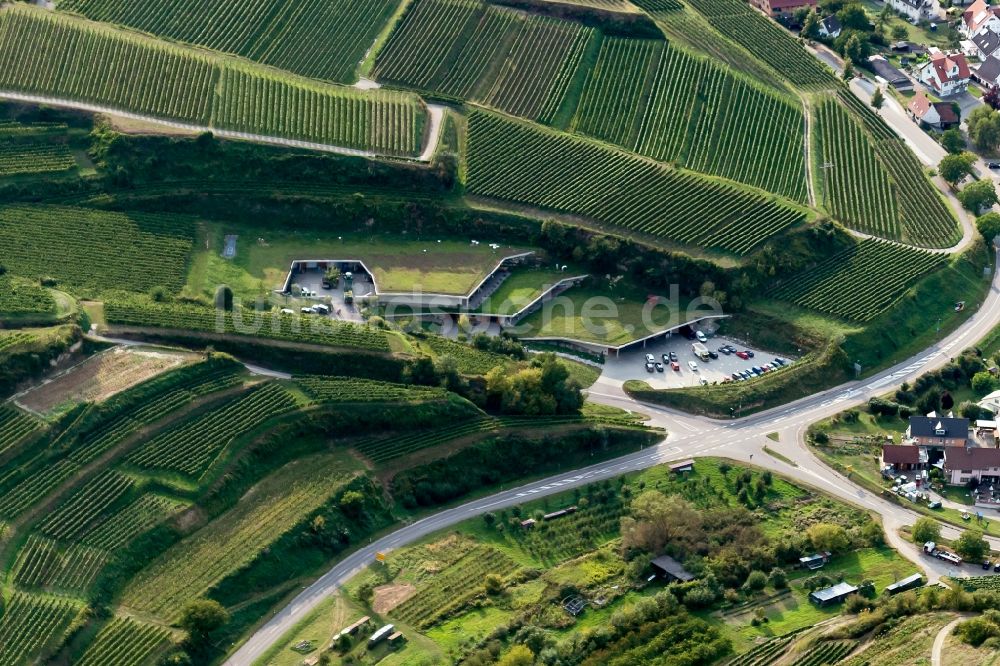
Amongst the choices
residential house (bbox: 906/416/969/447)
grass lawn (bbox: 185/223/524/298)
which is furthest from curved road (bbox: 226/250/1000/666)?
grass lawn (bbox: 185/223/524/298)

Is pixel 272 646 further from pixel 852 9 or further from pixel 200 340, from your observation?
pixel 852 9

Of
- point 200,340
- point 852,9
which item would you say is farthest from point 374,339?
point 852,9

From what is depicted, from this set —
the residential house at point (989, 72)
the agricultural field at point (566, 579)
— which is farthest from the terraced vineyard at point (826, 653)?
the residential house at point (989, 72)

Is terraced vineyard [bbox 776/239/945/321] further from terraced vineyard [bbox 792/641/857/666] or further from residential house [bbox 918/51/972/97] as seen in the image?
terraced vineyard [bbox 792/641/857/666]

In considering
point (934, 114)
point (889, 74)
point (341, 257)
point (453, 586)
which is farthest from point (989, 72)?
point (453, 586)

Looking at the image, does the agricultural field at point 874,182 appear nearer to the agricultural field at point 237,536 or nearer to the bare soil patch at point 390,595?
the agricultural field at point 237,536

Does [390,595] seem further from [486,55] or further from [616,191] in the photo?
[486,55]
